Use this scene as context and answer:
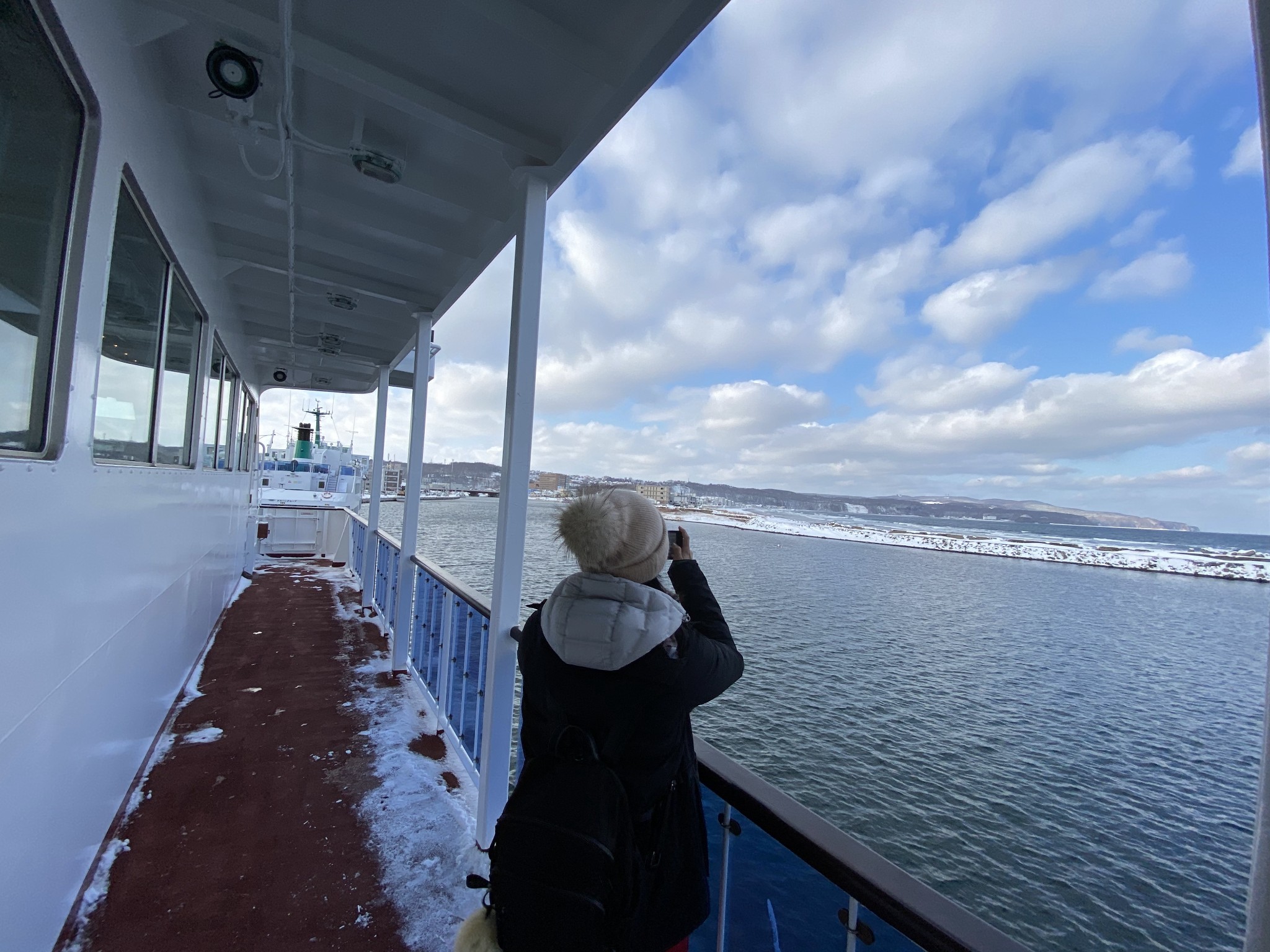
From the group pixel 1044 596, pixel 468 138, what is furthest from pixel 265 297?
pixel 1044 596

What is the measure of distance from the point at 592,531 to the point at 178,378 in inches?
99.4

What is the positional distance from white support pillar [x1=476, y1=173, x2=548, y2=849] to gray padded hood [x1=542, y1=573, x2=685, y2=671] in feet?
3.60

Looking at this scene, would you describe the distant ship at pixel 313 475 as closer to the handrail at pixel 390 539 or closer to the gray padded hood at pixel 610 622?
the handrail at pixel 390 539

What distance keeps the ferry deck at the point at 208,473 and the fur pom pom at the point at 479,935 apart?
0.43 meters

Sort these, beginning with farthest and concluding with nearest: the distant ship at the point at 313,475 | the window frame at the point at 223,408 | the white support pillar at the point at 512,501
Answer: the distant ship at the point at 313,475 → the window frame at the point at 223,408 → the white support pillar at the point at 512,501

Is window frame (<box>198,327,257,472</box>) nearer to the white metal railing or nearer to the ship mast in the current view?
the white metal railing

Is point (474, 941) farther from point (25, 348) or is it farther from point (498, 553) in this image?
point (25, 348)

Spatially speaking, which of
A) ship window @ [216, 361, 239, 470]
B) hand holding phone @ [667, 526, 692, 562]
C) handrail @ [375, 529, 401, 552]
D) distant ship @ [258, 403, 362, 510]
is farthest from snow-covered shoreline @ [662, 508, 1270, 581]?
hand holding phone @ [667, 526, 692, 562]

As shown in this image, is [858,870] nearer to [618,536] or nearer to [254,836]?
[618,536]

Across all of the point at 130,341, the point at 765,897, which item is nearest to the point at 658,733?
the point at 765,897

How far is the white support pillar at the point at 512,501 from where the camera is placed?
1.84 meters

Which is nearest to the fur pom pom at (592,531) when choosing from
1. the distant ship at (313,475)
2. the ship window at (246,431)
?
the ship window at (246,431)

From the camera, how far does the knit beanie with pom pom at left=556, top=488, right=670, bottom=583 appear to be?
88 cm

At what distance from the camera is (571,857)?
74 cm
